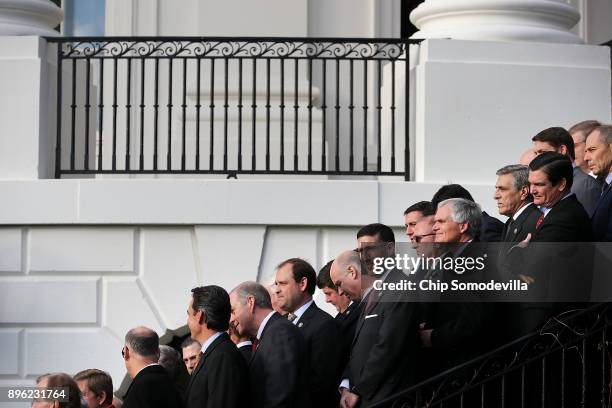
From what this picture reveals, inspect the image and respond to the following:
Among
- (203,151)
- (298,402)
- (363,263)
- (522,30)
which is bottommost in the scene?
(298,402)

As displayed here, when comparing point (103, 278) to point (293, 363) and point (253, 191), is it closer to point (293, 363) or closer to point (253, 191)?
point (253, 191)

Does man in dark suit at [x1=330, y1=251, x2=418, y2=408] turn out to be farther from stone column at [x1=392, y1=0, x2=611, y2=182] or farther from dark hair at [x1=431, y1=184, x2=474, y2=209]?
stone column at [x1=392, y1=0, x2=611, y2=182]

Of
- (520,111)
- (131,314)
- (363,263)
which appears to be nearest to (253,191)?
(131,314)

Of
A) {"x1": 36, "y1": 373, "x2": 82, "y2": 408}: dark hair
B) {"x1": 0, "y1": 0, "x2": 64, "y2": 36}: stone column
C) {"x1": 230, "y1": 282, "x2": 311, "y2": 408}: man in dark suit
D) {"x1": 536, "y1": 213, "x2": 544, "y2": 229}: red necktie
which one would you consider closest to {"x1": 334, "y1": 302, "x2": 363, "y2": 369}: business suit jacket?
{"x1": 230, "y1": 282, "x2": 311, "y2": 408}: man in dark suit

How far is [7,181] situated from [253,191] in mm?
1876

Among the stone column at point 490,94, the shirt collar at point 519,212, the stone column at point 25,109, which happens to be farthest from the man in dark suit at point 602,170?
the stone column at point 25,109

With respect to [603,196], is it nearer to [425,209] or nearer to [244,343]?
[425,209]

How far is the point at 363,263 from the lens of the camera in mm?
8625

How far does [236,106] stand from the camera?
41.4 feet

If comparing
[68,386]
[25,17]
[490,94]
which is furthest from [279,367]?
[25,17]

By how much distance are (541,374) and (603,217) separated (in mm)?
918

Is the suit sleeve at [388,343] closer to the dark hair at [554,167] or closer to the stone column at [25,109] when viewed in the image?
the dark hair at [554,167]

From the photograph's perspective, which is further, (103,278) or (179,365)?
(103,278)

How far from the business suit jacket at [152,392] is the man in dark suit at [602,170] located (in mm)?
2380
